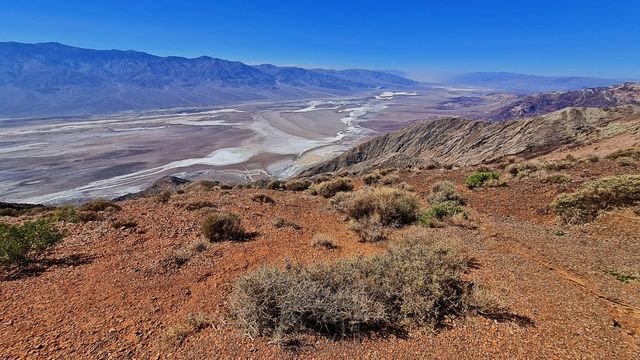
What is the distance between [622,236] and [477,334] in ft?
19.9

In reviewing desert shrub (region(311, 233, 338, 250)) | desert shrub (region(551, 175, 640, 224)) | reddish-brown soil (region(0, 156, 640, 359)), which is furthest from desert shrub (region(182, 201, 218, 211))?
desert shrub (region(551, 175, 640, 224))

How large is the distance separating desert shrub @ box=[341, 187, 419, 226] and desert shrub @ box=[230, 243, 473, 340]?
13.5 feet

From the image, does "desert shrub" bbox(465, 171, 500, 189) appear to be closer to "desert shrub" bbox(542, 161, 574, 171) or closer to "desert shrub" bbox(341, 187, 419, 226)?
"desert shrub" bbox(542, 161, 574, 171)

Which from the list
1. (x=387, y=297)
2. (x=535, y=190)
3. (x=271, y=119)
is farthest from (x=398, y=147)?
(x=271, y=119)

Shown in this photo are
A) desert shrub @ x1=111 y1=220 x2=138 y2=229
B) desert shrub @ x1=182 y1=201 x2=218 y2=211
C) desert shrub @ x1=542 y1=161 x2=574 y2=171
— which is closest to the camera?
desert shrub @ x1=111 y1=220 x2=138 y2=229

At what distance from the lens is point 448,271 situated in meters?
5.60

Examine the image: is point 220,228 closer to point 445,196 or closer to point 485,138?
point 445,196

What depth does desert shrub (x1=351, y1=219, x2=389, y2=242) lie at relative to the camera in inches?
344

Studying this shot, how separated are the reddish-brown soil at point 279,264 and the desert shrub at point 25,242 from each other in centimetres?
38

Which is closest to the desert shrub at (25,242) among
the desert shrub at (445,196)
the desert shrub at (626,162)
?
the desert shrub at (445,196)

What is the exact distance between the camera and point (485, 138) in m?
45.4

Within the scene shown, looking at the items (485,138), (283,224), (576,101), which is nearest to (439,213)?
(283,224)

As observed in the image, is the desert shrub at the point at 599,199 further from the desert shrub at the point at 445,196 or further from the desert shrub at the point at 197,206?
the desert shrub at the point at 197,206

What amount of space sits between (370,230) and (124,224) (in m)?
6.80
